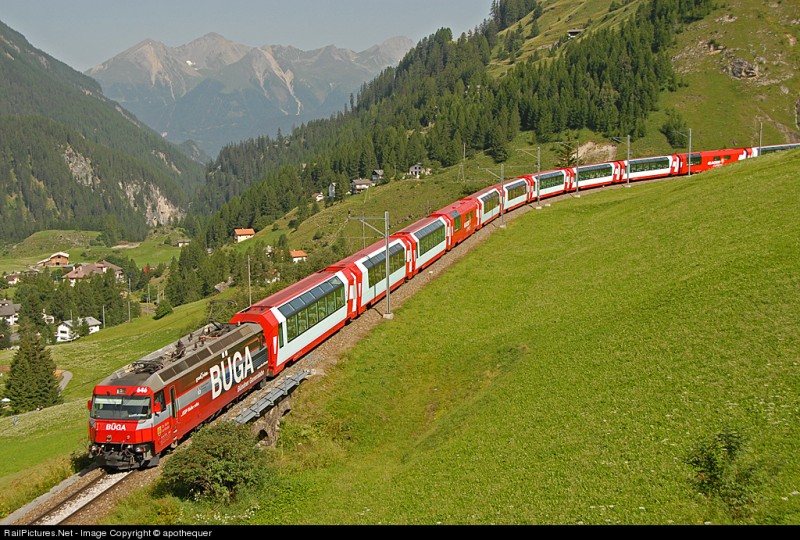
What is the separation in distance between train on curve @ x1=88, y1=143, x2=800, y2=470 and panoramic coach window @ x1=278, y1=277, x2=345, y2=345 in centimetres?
6

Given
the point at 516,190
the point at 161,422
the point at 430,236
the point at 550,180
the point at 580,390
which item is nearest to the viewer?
the point at 161,422

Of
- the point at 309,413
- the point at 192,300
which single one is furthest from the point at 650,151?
the point at 309,413

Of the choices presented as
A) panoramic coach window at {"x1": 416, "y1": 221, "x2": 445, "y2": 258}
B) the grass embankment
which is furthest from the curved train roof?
panoramic coach window at {"x1": 416, "y1": 221, "x2": 445, "y2": 258}

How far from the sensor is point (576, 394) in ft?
95.8

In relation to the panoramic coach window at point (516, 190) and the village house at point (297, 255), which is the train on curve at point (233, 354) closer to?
the panoramic coach window at point (516, 190)

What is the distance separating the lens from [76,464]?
28469 millimetres

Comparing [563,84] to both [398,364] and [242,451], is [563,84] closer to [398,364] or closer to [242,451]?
[398,364]

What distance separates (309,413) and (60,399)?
216ft

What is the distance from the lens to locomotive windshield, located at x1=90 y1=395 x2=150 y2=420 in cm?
2544

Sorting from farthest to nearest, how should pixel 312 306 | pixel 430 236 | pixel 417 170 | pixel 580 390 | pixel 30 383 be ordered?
pixel 417 170, pixel 30 383, pixel 430 236, pixel 312 306, pixel 580 390

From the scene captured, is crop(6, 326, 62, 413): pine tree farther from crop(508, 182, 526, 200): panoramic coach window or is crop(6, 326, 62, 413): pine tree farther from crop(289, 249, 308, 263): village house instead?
crop(289, 249, 308, 263): village house

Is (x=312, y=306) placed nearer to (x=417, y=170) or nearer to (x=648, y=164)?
(x=648, y=164)

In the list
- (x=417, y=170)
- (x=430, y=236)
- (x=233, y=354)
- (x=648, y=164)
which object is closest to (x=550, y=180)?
(x=648, y=164)

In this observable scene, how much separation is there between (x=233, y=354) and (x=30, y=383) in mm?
64894
